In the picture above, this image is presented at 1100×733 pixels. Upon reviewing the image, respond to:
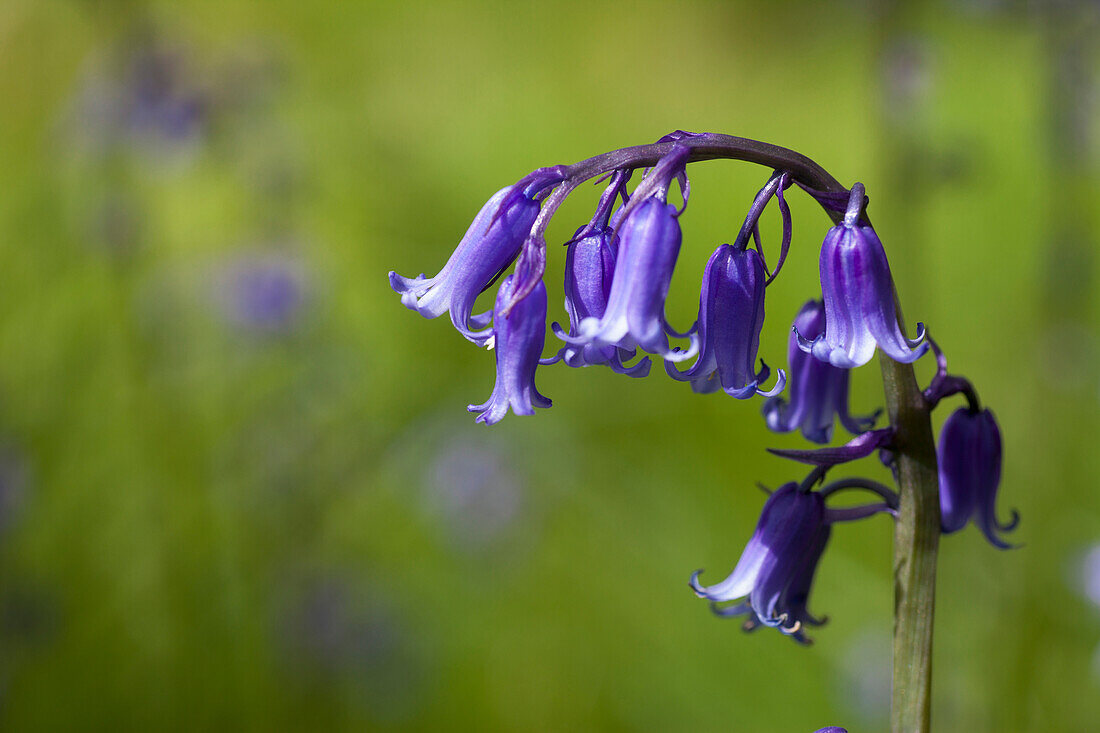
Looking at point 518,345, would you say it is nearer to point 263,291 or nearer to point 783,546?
point 783,546

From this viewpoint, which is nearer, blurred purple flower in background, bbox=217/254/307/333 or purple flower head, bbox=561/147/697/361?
purple flower head, bbox=561/147/697/361

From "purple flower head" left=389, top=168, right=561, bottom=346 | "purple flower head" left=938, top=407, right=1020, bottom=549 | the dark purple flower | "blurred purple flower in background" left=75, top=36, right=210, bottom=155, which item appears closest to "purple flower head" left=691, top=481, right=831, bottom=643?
"purple flower head" left=938, top=407, right=1020, bottom=549

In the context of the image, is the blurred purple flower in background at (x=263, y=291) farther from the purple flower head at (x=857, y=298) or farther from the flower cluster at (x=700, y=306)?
the purple flower head at (x=857, y=298)

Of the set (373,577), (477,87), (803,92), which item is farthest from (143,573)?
(803,92)

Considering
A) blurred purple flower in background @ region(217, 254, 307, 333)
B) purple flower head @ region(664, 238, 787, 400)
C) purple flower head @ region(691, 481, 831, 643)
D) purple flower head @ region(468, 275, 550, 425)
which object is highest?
blurred purple flower in background @ region(217, 254, 307, 333)

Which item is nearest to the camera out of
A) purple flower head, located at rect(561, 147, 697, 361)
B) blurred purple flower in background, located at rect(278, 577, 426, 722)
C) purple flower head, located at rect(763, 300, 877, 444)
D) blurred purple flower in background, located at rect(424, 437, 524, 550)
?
purple flower head, located at rect(561, 147, 697, 361)

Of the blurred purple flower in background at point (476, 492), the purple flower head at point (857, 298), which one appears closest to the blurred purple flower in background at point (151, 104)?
the blurred purple flower in background at point (476, 492)

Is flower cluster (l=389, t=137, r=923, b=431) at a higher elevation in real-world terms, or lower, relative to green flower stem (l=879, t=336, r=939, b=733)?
higher

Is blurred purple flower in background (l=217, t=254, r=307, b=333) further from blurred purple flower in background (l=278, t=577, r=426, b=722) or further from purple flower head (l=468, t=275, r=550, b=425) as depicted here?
purple flower head (l=468, t=275, r=550, b=425)

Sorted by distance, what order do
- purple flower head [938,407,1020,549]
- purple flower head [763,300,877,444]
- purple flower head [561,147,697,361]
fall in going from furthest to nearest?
purple flower head [763,300,877,444] < purple flower head [938,407,1020,549] < purple flower head [561,147,697,361]
